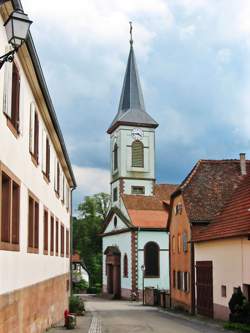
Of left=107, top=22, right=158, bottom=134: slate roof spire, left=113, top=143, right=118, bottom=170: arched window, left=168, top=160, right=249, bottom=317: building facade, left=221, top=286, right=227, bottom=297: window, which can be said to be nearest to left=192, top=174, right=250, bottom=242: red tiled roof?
left=168, top=160, right=249, bottom=317: building facade

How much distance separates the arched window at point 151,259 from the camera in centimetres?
5712

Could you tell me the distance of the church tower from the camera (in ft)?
225

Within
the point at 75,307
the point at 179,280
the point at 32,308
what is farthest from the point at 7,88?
the point at 179,280

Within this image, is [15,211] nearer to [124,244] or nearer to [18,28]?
[18,28]

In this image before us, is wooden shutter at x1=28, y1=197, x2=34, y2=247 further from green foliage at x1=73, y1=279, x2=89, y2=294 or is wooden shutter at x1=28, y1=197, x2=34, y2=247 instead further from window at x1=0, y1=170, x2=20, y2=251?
green foliage at x1=73, y1=279, x2=89, y2=294

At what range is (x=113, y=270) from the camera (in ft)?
209

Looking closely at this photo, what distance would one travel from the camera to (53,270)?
77.5 feet

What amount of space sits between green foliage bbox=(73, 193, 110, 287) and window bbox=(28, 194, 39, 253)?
6769 centimetres

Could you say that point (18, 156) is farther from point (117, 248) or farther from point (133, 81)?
point (133, 81)

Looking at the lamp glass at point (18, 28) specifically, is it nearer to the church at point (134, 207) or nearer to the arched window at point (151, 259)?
the church at point (134, 207)

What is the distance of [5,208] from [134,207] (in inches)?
1942

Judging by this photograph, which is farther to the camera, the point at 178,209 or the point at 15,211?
the point at 178,209

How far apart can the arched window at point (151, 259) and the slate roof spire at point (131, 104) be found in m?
18.6

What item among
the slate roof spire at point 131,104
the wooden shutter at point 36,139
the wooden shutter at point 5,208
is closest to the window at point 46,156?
the wooden shutter at point 36,139
